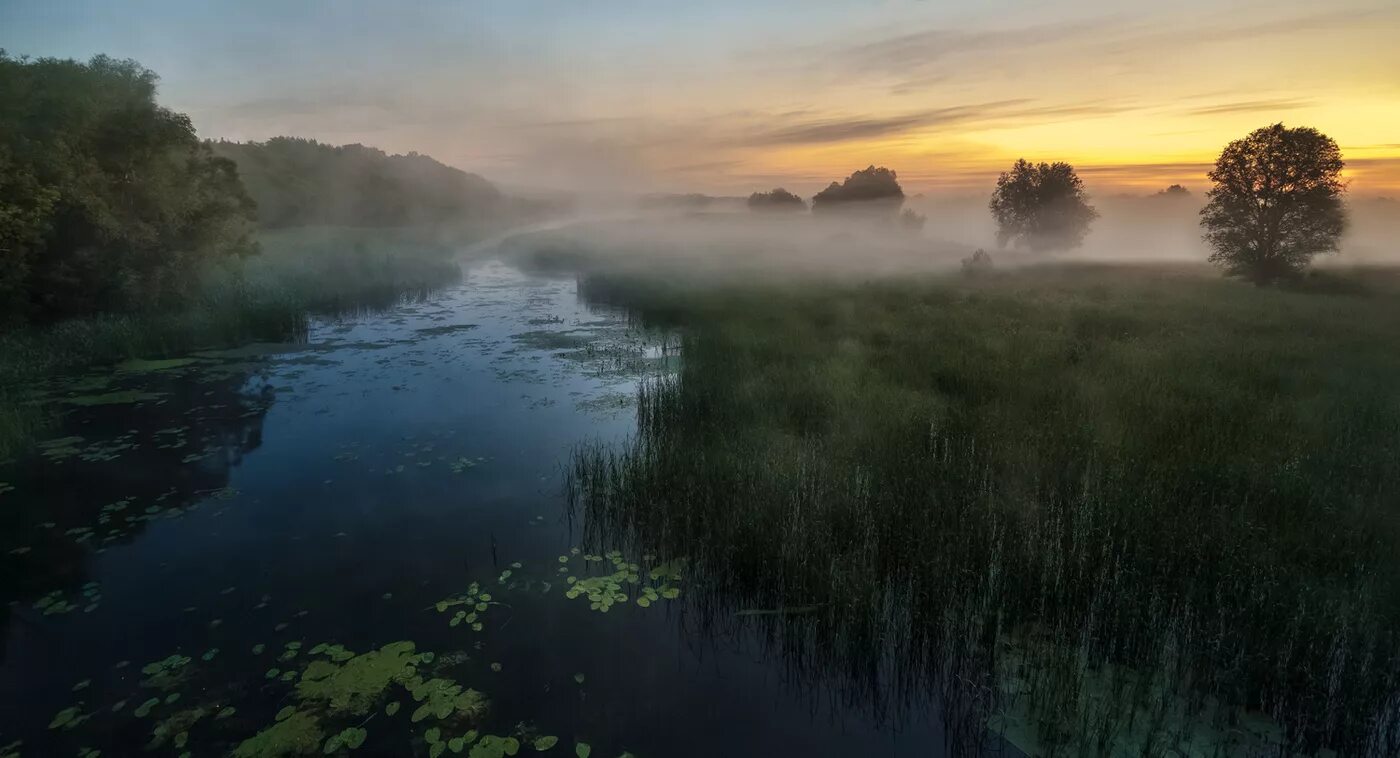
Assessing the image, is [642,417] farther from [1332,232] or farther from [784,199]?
[784,199]

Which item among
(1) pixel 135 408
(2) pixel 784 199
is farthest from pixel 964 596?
(2) pixel 784 199

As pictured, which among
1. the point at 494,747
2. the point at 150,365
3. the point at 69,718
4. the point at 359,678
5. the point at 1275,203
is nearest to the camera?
the point at 494,747

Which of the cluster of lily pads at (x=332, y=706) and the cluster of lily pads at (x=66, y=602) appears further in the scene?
the cluster of lily pads at (x=66, y=602)

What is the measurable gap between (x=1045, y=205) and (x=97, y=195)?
85.3 meters

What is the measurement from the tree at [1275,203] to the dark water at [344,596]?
4414 cm

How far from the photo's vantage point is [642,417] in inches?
593

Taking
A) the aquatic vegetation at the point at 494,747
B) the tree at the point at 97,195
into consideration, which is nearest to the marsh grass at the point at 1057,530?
the aquatic vegetation at the point at 494,747

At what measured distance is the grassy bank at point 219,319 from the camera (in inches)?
693

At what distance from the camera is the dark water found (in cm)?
595

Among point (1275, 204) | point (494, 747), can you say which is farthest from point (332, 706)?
point (1275, 204)

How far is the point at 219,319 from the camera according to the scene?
80.4ft

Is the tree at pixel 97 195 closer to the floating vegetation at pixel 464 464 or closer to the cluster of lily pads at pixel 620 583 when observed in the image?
the floating vegetation at pixel 464 464

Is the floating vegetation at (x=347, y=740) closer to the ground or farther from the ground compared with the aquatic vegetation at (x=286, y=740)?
closer to the ground

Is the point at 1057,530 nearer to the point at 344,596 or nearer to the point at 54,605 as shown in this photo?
the point at 344,596
